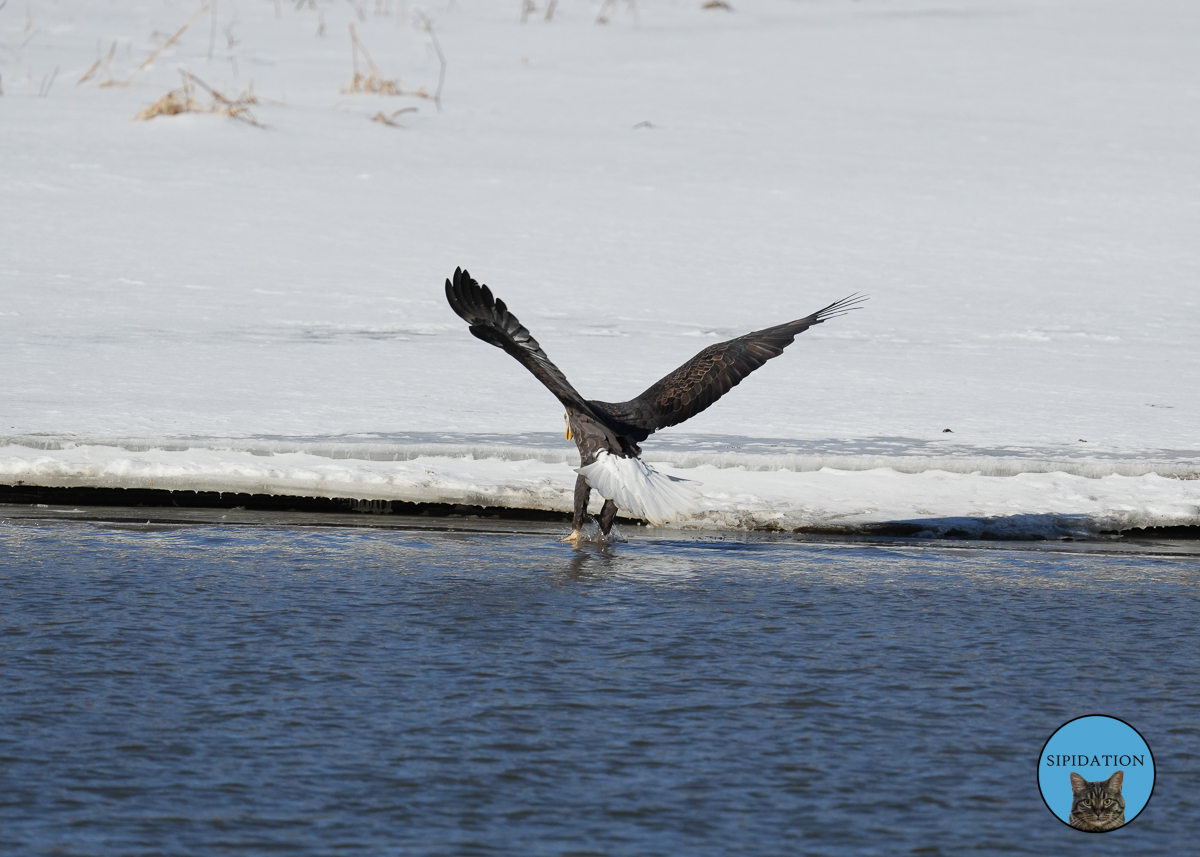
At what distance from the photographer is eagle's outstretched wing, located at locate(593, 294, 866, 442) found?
679cm

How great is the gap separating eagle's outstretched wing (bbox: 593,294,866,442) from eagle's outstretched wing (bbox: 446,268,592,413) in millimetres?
568

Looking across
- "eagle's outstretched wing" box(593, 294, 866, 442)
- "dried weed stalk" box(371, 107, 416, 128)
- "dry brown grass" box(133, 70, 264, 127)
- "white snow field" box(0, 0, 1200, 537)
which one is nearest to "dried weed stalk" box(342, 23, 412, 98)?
"white snow field" box(0, 0, 1200, 537)

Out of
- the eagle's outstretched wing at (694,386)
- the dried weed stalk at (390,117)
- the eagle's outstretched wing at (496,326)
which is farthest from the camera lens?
the dried weed stalk at (390,117)

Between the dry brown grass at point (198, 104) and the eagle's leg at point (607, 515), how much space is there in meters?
10.6

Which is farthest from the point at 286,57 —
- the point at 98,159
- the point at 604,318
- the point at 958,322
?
the point at 958,322

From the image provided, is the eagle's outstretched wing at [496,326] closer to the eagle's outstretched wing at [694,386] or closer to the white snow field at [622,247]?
the eagle's outstretched wing at [694,386]

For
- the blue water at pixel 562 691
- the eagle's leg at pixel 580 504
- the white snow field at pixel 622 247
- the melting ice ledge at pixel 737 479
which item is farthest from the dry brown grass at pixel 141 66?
the eagle's leg at pixel 580 504

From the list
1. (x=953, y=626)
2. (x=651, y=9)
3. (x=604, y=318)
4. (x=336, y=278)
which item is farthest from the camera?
(x=651, y=9)

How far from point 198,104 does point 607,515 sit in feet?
37.3

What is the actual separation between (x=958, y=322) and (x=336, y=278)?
187 inches

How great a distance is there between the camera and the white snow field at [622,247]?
24.3 feet

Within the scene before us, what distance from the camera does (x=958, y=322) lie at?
37.8 ft

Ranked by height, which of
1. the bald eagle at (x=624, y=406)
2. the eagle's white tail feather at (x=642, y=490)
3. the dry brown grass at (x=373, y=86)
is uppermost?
the dry brown grass at (x=373, y=86)

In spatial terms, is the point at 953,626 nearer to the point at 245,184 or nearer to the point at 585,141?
the point at 245,184
